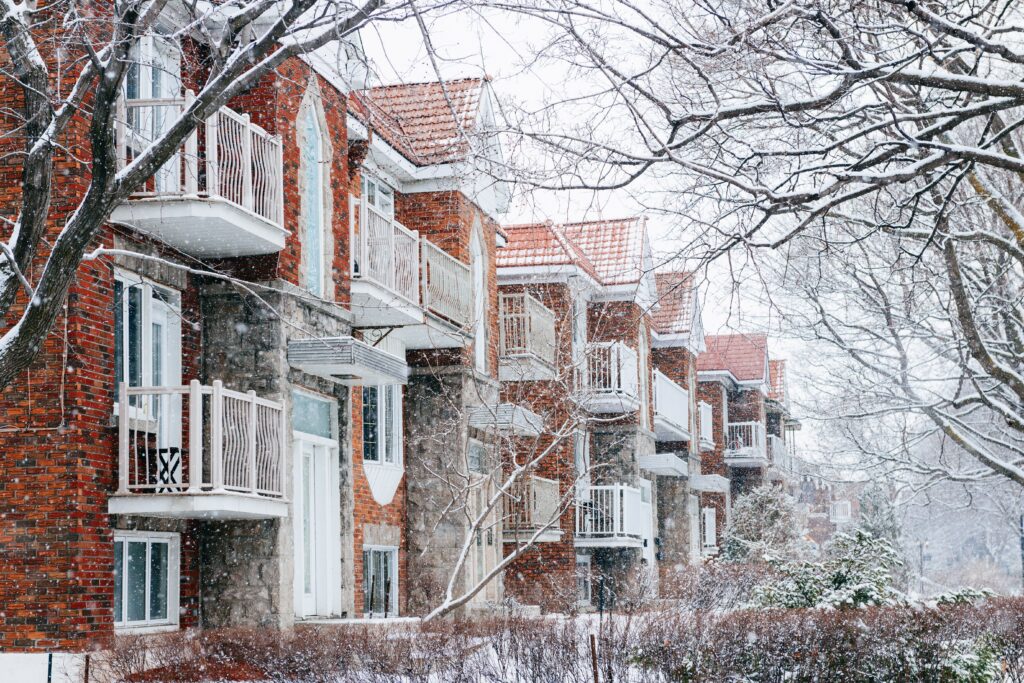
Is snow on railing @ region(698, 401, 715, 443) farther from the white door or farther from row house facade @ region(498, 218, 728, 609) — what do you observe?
the white door

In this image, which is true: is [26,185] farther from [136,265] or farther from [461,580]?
[461,580]

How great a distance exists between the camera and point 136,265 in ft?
47.2

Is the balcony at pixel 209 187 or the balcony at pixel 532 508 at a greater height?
the balcony at pixel 209 187

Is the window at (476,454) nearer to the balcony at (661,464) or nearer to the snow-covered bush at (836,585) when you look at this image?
the snow-covered bush at (836,585)

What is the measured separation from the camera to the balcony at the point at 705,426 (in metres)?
42.3

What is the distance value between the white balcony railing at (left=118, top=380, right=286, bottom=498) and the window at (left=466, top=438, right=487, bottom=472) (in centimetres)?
850

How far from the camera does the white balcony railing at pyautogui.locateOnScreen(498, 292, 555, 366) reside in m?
25.3

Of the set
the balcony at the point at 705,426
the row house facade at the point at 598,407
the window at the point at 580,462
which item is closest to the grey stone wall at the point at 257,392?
the row house facade at the point at 598,407

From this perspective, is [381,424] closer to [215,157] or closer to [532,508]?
[532,508]

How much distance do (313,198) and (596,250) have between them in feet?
52.4

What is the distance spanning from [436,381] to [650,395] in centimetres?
1356

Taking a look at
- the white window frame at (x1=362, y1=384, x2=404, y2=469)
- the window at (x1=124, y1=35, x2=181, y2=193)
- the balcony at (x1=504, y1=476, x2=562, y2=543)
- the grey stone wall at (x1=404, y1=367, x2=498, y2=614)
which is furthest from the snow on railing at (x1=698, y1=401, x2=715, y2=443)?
the window at (x1=124, y1=35, x2=181, y2=193)

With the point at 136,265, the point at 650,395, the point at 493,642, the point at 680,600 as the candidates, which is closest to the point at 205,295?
the point at 136,265

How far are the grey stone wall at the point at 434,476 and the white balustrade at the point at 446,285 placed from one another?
41.6 inches
